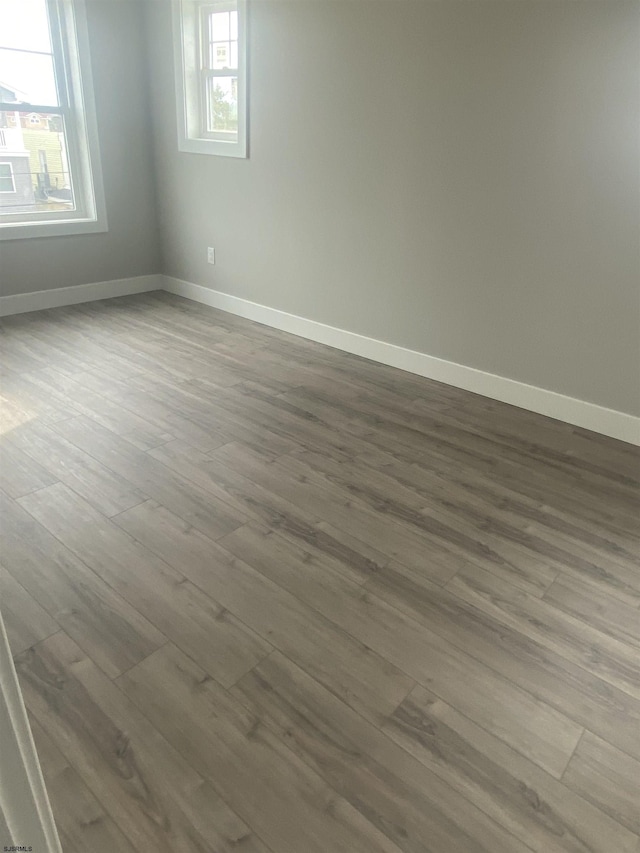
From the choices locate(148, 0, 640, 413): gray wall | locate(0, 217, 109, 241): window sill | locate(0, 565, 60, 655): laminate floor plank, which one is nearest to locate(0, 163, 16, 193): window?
locate(0, 217, 109, 241): window sill

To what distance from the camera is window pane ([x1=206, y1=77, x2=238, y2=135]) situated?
3990mm

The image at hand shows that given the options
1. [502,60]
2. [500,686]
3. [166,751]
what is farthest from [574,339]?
[166,751]

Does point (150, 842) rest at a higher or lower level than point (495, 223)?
lower

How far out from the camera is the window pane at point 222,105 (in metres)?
3.99

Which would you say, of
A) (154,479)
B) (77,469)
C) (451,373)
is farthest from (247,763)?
(451,373)

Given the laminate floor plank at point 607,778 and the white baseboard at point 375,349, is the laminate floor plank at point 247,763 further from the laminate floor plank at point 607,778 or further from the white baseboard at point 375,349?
the white baseboard at point 375,349

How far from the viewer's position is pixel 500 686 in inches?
59.5

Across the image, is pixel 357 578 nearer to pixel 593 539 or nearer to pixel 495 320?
pixel 593 539

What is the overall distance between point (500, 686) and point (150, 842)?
2.86ft

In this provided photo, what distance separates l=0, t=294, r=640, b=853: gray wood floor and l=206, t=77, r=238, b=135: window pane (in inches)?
85.8

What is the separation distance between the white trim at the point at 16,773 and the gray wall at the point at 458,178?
271cm

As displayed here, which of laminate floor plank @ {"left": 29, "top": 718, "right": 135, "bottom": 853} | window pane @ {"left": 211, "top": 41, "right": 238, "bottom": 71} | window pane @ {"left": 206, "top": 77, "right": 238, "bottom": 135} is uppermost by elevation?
window pane @ {"left": 211, "top": 41, "right": 238, "bottom": 71}

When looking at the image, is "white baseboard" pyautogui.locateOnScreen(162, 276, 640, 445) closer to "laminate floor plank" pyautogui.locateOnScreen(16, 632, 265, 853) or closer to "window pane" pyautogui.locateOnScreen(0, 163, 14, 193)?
"window pane" pyautogui.locateOnScreen(0, 163, 14, 193)

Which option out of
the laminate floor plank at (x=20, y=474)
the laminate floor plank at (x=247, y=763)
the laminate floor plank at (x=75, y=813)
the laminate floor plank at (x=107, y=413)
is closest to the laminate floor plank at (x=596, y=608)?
the laminate floor plank at (x=247, y=763)
